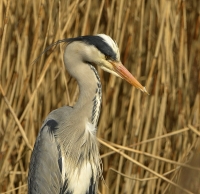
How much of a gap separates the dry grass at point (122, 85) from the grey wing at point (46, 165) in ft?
0.81

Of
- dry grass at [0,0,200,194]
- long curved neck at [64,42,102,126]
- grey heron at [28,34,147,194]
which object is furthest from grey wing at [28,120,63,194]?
dry grass at [0,0,200,194]

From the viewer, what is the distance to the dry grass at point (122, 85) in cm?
238

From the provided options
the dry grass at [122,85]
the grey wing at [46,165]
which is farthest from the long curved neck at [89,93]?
the dry grass at [122,85]

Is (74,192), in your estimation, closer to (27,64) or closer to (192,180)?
(27,64)

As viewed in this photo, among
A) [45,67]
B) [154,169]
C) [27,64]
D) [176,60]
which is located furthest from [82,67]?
[154,169]

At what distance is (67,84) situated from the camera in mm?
2533

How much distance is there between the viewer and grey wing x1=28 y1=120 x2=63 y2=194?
2.11 metres

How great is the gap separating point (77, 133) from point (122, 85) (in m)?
0.53

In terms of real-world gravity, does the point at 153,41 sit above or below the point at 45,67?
above

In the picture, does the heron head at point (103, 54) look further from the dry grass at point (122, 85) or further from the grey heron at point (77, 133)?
the dry grass at point (122, 85)

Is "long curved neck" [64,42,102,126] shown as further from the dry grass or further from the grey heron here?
the dry grass

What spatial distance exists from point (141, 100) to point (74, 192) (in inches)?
23.5

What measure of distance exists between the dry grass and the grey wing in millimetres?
248

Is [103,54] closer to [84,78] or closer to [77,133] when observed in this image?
[84,78]
